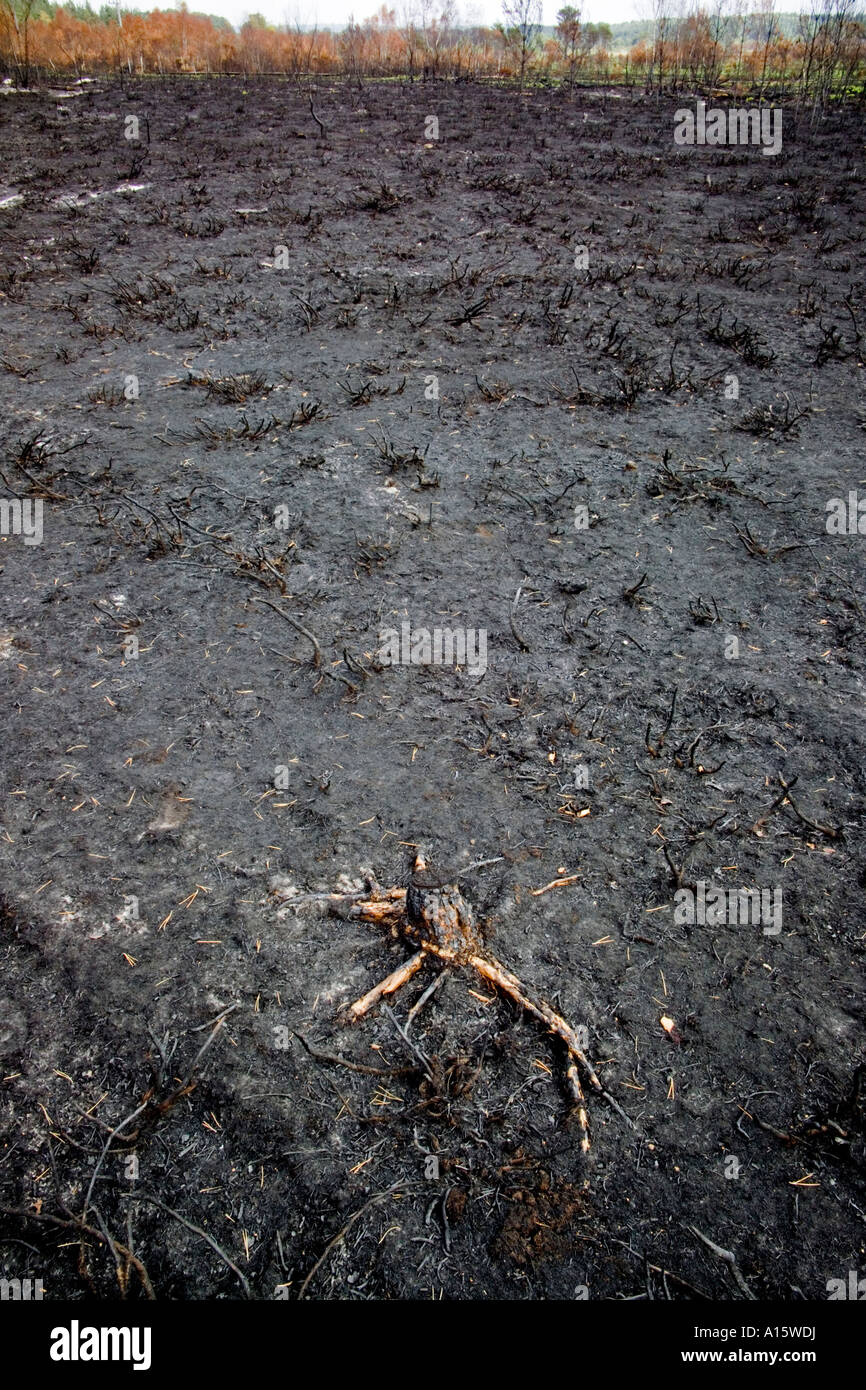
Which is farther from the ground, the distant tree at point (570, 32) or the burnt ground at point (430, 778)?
the distant tree at point (570, 32)

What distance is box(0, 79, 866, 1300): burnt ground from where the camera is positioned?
2.07 m

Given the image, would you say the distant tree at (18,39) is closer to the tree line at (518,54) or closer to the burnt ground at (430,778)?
the tree line at (518,54)

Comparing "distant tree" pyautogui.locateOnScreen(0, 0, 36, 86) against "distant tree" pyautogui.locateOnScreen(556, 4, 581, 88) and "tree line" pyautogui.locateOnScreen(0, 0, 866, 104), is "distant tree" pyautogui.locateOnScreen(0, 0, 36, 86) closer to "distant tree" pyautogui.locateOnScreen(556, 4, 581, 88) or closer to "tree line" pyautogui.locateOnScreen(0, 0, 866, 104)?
"tree line" pyautogui.locateOnScreen(0, 0, 866, 104)

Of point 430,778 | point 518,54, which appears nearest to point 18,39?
point 518,54

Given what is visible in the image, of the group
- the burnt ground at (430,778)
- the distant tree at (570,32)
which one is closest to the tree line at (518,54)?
the distant tree at (570,32)

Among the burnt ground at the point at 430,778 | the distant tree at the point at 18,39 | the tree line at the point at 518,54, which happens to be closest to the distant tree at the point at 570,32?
the tree line at the point at 518,54

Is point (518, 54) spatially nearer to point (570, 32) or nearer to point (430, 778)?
point (570, 32)

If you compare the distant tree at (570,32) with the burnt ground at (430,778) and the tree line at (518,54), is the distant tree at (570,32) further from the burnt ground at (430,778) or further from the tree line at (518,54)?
the burnt ground at (430,778)

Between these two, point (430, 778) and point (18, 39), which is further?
point (18, 39)

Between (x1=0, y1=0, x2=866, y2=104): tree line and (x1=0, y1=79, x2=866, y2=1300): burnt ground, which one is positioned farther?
(x1=0, y1=0, x2=866, y2=104): tree line

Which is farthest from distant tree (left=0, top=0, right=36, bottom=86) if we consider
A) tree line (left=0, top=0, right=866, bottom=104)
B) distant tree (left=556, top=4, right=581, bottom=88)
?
distant tree (left=556, top=4, right=581, bottom=88)

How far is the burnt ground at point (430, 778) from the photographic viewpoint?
2.07 m

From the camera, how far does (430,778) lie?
3.30m

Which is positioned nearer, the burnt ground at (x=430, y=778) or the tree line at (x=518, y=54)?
the burnt ground at (x=430, y=778)
